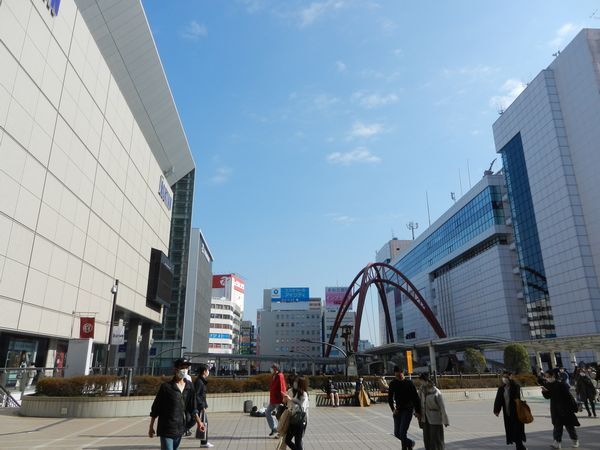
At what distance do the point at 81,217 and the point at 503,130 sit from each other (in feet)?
214

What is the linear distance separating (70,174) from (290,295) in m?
132

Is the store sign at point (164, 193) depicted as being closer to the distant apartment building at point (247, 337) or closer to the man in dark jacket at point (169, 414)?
the man in dark jacket at point (169, 414)

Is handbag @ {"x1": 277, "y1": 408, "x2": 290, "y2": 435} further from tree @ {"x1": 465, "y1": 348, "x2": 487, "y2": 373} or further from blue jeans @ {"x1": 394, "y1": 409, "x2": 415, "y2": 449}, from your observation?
tree @ {"x1": 465, "y1": 348, "x2": 487, "y2": 373}

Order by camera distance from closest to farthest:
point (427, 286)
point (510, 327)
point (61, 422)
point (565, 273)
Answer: point (61, 422) → point (565, 273) → point (510, 327) → point (427, 286)

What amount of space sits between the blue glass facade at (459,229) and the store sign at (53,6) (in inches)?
2559

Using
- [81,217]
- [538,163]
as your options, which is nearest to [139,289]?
[81,217]

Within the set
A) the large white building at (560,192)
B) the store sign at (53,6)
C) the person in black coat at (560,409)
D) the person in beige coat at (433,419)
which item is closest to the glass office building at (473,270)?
the large white building at (560,192)

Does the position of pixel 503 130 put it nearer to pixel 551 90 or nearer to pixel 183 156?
pixel 551 90

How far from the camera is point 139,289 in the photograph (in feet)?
134

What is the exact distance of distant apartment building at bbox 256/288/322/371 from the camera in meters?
148

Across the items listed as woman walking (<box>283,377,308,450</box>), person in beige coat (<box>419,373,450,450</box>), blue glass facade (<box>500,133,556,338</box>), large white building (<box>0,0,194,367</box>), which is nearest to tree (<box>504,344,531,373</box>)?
→ blue glass facade (<box>500,133,556,338</box>)

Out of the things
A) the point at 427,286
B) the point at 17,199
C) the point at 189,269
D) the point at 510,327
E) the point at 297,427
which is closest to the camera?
the point at 297,427

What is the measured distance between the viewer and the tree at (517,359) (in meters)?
36.8

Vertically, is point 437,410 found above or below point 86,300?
below
